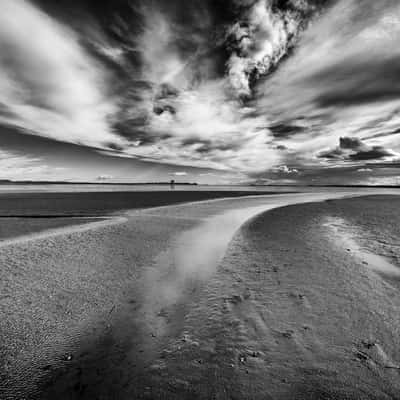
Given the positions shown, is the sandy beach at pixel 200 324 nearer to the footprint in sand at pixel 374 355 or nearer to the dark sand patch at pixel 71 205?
the footprint in sand at pixel 374 355

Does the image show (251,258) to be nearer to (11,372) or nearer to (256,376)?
(256,376)

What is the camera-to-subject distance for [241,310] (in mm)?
5027

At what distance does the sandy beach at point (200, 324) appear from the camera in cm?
310

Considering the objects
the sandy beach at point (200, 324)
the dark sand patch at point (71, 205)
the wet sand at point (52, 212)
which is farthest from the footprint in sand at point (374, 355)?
the dark sand patch at point (71, 205)

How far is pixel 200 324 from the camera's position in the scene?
15.0ft

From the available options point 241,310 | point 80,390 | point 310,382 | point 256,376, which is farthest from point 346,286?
point 80,390

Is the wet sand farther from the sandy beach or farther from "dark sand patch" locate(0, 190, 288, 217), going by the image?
the sandy beach

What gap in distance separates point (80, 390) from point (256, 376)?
2.54m

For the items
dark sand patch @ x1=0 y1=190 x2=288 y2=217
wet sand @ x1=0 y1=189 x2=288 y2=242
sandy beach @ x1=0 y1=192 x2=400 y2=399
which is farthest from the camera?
dark sand patch @ x1=0 y1=190 x2=288 y2=217

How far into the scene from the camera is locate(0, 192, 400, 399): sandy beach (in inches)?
122

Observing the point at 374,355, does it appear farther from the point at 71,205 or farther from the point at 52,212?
the point at 71,205

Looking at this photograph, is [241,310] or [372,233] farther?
[372,233]

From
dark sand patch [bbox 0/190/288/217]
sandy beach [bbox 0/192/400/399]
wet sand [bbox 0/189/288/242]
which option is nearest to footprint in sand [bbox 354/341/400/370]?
sandy beach [bbox 0/192/400/399]

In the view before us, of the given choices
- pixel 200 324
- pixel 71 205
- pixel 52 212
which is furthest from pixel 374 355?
pixel 71 205
